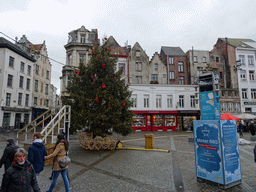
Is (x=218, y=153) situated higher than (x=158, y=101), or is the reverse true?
(x=158, y=101)

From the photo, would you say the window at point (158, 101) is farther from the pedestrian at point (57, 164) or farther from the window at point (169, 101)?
the pedestrian at point (57, 164)

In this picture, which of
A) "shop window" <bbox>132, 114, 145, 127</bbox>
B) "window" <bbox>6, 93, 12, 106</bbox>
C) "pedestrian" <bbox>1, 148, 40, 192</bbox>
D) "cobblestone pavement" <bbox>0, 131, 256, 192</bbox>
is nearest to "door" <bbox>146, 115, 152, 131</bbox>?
"shop window" <bbox>132, 114, 145, 127</bbox>

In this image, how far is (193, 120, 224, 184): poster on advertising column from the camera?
17.0 ft

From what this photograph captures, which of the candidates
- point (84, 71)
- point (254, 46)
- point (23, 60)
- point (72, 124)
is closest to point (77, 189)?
point (72, 124)

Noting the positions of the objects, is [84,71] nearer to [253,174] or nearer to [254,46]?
[253,174]

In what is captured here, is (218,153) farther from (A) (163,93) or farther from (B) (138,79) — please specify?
(B) (138,79)

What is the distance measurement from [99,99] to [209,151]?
24.0 ft

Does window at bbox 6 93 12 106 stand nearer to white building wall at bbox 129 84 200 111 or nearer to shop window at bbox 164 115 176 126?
white building wall at bbox 129 84 200 111

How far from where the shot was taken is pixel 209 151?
543 centimetres

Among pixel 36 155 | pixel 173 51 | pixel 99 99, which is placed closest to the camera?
pixel 36 155

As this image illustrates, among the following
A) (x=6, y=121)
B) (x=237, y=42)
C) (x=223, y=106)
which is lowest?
(x=6, y=121)

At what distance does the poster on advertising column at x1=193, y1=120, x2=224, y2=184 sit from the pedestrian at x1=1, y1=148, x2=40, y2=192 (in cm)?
514

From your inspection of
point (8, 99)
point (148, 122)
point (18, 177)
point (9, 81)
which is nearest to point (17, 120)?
point (8, 99)

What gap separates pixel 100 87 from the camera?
10.9m
